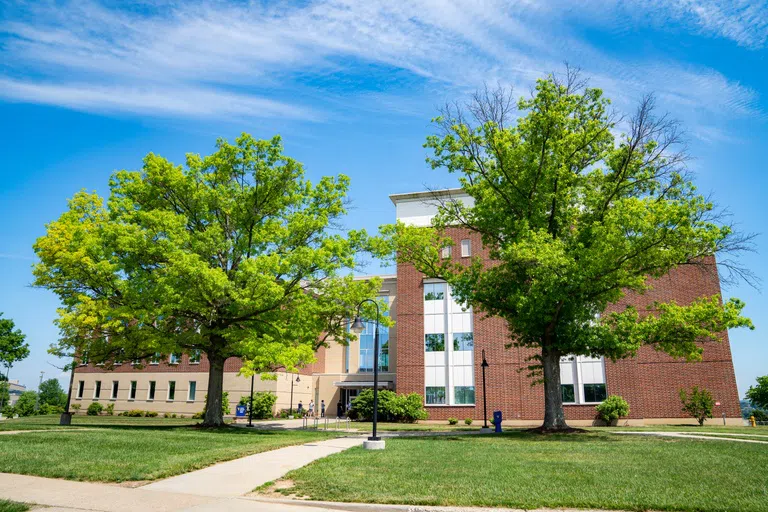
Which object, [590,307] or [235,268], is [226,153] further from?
[590,307]

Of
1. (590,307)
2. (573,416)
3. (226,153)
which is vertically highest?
(226,153)

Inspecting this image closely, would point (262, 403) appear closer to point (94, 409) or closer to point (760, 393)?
point (94, 409)

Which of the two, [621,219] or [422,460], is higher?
[621,219]

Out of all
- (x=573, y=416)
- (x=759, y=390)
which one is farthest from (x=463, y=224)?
(x=759, y=390)

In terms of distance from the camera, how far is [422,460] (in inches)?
475

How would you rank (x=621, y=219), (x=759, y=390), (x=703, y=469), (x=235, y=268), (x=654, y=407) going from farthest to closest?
(x=759, y=390)
(x=654, y=407)
(x=235, y=268)
(x=621, y=219)
(x=703, y=469)

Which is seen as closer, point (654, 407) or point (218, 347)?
point (218, 347)

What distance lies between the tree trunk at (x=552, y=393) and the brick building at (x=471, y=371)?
968 cm

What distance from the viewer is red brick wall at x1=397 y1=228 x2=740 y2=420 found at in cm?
3478

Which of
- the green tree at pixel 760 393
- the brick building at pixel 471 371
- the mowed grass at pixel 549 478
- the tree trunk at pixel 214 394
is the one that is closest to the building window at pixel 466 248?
the brick building at pixel 471 371

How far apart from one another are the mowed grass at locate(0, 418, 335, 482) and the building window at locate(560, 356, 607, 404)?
986 inches

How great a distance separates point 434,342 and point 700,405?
58.6 feet

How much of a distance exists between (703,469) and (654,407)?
2752 centimetres

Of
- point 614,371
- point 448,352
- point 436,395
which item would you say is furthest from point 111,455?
point 614,371
